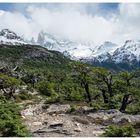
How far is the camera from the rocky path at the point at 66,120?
1577 inches

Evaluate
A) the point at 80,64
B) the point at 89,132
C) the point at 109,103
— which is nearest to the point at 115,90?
the point at 109,103

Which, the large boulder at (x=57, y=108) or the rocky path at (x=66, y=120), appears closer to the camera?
the rocky path at (x=66, y=120)

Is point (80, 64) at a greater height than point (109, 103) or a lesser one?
greater

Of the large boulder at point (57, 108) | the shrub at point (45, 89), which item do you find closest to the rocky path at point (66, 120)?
the large boulder at point (57, 108)

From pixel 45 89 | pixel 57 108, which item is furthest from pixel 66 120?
pixel 45 89

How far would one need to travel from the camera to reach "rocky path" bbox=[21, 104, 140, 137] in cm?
4006

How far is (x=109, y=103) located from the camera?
59969 mm

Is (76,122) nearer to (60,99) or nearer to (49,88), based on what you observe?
(60,99)

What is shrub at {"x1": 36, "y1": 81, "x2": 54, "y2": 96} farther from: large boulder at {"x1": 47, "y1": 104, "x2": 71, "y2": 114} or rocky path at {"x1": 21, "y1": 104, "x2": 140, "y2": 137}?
large boulder at {"x1": 47, "y1": 104, "x2": 71, "y2": 114}

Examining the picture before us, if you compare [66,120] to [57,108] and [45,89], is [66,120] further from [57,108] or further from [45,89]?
[45,89]

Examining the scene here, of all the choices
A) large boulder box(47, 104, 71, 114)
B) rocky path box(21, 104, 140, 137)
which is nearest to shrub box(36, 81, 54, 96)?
rocky path box(21, 104, 140, 137)

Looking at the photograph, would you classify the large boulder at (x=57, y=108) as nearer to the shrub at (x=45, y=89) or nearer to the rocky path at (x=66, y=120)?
the rocky path at (x=66, y=120)

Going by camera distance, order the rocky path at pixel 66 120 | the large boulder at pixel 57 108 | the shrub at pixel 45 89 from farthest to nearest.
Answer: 1. the shrub at pixel 45 89
2. the large boulder at pixel 57 108
3. the rocky path at pixel 66 120

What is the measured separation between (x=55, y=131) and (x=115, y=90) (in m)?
23.6
